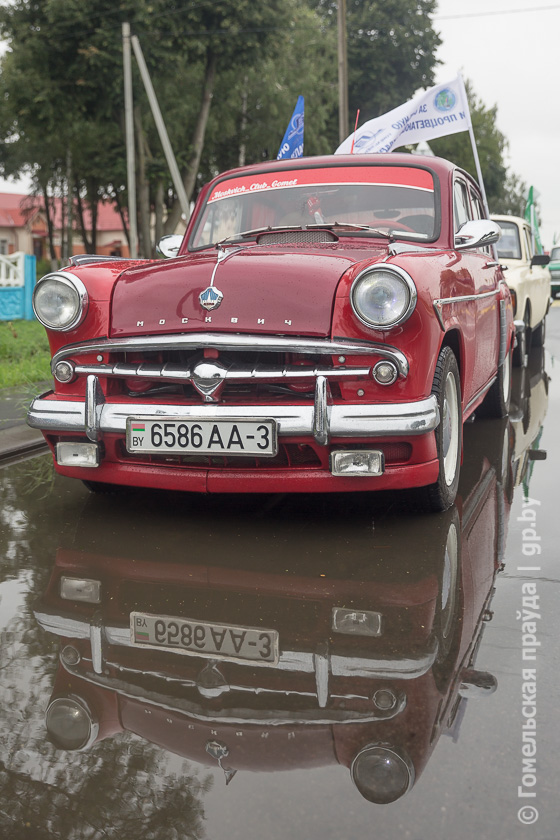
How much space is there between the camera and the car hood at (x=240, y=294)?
4.09 metres

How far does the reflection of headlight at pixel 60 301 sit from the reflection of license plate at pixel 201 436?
1.95ft

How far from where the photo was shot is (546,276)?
520 inches

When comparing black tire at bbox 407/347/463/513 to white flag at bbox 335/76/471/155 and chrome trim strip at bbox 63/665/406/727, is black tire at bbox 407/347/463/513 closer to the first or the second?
chrome trim strip at bbox 63/665/406/727

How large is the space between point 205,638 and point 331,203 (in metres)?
3.04

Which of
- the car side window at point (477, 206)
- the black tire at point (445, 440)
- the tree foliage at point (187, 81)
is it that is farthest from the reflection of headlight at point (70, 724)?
the tree foliage at point (187, 81)

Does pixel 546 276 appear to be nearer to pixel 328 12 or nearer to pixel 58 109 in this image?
pixel 58 109

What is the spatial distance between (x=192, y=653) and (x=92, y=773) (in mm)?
764

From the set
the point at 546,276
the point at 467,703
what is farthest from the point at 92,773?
the point at 546,276

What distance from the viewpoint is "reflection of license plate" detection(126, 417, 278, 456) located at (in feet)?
13.1

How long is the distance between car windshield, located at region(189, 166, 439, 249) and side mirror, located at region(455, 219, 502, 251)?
0.14 metres

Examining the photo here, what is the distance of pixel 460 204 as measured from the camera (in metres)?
5.77

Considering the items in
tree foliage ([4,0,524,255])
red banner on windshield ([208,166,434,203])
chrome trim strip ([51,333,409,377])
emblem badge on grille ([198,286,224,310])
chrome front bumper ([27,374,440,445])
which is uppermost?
tree foliage ([4,0,524,255])

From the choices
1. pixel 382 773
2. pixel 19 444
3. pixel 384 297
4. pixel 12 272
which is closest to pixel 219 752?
pixel 382 773

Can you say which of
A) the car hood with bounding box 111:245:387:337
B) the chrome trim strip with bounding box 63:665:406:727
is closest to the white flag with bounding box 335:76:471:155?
the car hood with bounding box 111:245:387:337
